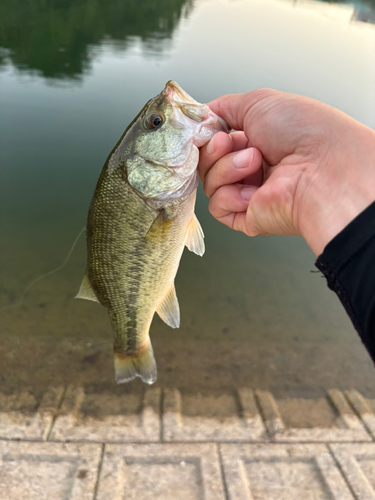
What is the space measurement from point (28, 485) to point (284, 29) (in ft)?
70.1

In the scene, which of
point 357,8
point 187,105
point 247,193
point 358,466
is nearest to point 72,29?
point 187,105

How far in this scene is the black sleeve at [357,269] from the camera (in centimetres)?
114

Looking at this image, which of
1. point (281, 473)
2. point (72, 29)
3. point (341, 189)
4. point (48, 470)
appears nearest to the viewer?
point (341, 189)

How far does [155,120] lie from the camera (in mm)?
1688

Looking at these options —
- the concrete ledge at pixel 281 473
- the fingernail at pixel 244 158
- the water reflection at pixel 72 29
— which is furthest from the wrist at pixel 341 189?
the water reflection at pixel 72 29

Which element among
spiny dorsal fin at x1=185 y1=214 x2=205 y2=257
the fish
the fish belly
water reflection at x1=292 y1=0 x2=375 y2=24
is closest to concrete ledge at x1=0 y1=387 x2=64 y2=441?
the fish belly

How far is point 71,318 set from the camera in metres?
3.97

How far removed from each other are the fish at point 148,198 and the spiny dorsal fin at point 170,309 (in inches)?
7.0

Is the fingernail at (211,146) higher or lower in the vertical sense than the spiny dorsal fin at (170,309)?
higher

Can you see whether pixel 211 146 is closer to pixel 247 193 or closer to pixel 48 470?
pixel 247 193

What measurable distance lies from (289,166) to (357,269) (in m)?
0.70

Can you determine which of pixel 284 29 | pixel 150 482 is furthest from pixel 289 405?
pixel 284 29

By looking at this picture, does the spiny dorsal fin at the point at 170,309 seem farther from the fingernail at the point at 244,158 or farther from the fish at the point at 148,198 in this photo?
the fingernail at the point at 244,158

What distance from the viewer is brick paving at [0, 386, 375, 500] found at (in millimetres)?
2375
